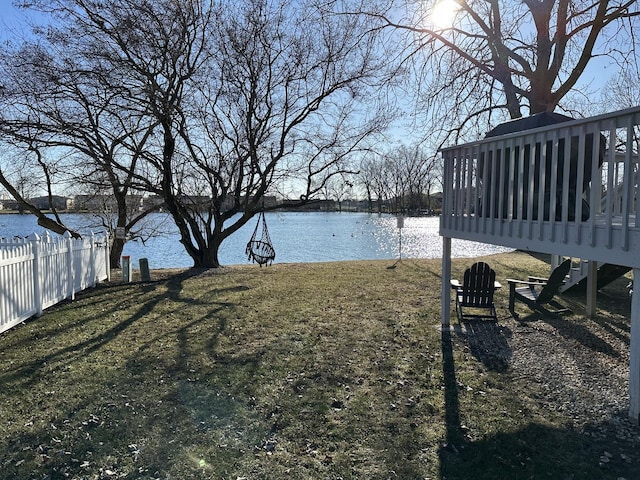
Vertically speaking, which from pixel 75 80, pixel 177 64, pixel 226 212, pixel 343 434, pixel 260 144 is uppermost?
pixel 177 64

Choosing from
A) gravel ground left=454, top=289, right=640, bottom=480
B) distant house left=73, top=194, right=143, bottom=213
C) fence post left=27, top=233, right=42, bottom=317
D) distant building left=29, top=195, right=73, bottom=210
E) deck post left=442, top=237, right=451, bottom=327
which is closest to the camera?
gravel ground left=454, top=289, right=640, bottom=480

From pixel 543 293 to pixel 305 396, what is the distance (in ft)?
13.3

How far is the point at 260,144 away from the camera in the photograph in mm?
12516

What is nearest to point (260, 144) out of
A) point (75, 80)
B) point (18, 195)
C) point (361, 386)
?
point (75, 80)

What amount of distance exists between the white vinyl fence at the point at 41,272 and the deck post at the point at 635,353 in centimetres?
645

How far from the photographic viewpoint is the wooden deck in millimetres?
3270

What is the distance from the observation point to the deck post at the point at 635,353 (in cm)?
323

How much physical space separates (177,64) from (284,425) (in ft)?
32.6

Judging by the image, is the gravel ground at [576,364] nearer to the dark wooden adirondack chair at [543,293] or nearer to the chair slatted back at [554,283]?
the dark wooden adirondack chair at [543,293]

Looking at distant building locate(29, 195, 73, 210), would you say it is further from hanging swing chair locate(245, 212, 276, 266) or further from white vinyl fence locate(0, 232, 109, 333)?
hanging swing chair locate(245, 212, 276, 266)

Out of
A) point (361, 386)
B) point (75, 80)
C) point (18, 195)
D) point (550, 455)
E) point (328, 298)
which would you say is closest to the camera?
point (550, 455)

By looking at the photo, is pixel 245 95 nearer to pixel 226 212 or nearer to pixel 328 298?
pixel 226 212

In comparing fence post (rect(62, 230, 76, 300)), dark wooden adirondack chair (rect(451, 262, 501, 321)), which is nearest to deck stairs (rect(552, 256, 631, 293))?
dark wooden adirondack chair (rect(451, 262, 501, 321))

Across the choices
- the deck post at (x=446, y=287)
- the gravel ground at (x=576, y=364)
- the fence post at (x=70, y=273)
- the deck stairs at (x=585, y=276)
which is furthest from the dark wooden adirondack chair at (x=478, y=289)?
the fence post at (x=70, y=273)
